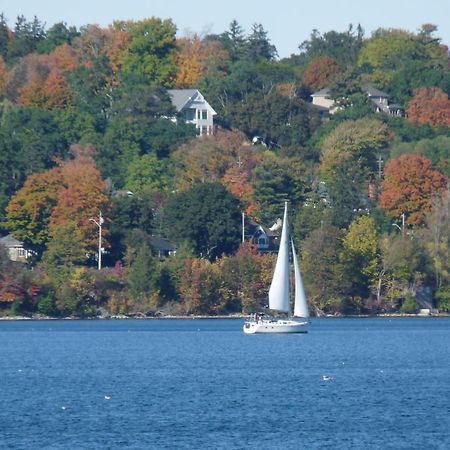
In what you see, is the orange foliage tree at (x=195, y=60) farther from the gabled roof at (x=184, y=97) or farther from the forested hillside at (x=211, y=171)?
the gabled roof at (x=184, y=97)

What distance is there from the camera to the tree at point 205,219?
372 feet

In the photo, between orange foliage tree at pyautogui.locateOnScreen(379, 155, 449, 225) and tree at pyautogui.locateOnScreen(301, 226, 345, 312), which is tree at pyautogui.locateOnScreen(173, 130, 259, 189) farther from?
tree at pyautogui.locateOnScreen(301, 226, 345, 312)

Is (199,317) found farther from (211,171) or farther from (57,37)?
(57,37)

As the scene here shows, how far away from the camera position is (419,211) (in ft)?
393

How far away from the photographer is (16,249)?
11638 centimetres

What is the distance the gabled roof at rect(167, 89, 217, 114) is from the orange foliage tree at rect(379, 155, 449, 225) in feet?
115

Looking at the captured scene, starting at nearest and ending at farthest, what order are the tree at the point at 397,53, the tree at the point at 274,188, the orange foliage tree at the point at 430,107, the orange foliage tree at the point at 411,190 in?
1. the orange foliage tree at the point at 411,190
2. the tree at the point at 274,188
3. the orange foliage tree at the point at 430,107
4. the tree at the point at 397,53

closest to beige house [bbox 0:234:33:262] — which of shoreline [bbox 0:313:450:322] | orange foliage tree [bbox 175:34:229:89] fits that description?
shoreline [bbox 0:313:450:322]

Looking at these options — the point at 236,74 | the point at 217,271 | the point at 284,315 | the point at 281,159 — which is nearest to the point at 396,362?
the point at 284,315

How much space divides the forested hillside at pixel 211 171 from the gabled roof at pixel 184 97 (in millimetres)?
2146

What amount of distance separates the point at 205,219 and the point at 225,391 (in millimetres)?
56859

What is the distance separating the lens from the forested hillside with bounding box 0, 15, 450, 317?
109 metres

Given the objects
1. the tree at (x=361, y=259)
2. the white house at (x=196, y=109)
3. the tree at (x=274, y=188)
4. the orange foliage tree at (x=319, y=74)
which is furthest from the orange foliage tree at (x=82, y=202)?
the orange foliage tree at (x=319, y=74)

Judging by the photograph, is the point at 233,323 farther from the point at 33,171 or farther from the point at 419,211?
the point at 33,171
